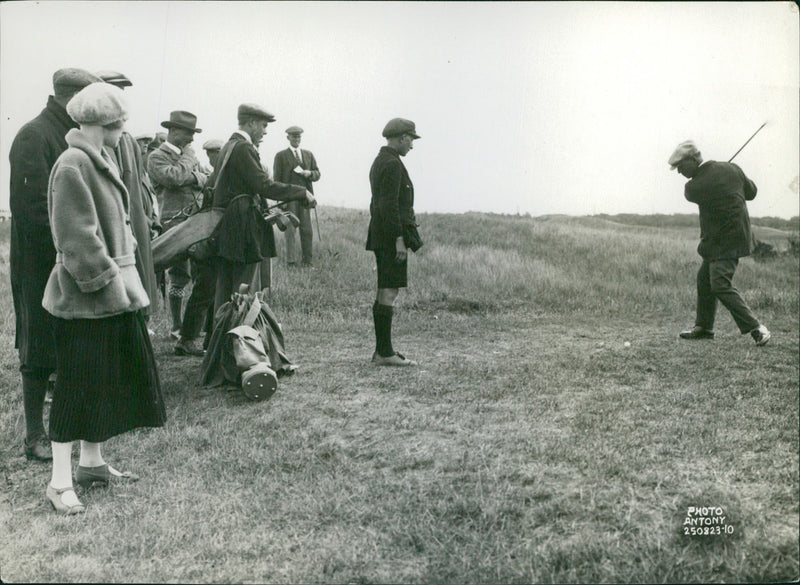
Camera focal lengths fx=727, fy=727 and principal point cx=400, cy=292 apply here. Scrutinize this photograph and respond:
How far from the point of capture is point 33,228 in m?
4.13

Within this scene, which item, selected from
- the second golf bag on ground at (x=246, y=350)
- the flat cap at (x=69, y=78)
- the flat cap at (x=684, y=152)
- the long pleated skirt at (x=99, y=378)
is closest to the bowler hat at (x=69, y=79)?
the flat cap at (x=69, y=78)

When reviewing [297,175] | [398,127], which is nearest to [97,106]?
[398,127]

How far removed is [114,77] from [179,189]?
2637 millimetres

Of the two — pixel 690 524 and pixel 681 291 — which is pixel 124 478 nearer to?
pixel 690 524

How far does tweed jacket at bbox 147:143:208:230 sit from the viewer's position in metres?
7.34

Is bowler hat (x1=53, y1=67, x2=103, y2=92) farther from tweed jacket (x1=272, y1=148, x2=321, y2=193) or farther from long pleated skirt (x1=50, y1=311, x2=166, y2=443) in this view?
tweed jacket (x1=272, y1=148, x2=321, y2=193)

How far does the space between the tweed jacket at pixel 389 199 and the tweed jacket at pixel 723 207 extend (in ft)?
9.62

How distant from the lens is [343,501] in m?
3.57

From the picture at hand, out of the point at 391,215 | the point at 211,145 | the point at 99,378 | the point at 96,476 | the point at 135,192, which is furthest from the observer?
the point at 211,145

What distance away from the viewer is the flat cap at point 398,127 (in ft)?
20.3

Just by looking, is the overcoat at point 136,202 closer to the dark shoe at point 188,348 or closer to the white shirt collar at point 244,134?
the white shirt collar at point 244,134

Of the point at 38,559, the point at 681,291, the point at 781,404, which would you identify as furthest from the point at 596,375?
the point at 681,291

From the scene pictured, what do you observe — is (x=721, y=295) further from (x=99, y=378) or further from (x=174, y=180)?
(x=99, y=378)

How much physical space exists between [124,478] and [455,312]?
6.33 metres
